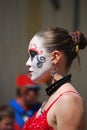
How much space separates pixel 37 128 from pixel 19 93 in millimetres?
2730

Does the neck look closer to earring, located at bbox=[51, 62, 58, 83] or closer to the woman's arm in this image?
earring, located at bbox=[51, 62, 58, 83]

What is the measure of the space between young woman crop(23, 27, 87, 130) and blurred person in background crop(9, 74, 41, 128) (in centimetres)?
208

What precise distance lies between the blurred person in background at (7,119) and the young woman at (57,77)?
1.56 m

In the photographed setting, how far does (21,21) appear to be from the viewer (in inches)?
282

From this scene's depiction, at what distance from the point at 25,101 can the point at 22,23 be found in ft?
4.22

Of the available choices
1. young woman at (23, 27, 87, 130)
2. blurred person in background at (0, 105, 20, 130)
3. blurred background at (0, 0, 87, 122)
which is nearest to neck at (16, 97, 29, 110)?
blurred person in background at (0, 105, 20, 130)

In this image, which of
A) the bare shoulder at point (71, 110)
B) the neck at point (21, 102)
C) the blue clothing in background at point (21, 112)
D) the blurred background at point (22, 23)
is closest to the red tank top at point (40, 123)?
the bare shoulder at point (71, 110)

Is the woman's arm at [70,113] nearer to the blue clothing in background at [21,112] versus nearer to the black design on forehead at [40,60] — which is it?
the black design on forehead at [40,60]

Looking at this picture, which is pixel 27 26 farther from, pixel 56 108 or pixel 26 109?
pixel 56 108

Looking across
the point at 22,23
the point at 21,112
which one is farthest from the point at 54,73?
the point at 22,23

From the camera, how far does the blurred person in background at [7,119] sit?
5371 millimetres

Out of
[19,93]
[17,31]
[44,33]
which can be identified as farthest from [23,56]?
[44,33]

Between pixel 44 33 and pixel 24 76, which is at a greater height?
pixel 44 33

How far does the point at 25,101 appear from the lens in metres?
6.17
